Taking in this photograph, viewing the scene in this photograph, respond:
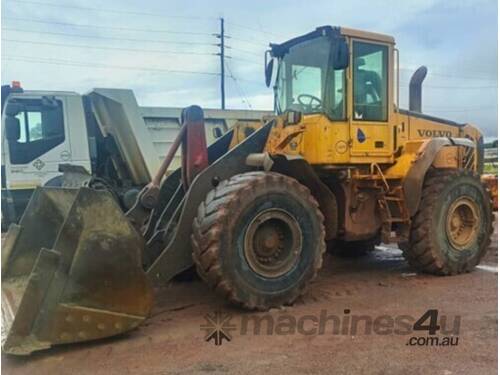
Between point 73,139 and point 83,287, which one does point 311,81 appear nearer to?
point 83,287

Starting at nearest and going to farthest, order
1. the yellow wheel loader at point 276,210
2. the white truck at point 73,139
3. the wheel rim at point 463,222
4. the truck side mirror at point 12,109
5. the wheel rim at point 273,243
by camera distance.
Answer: the yellow wheel loader at point 276,210 → the wheel rim at point 273,243 → the wheel rim at point 463,222 → the truck side mirror at point 12,109 → the white truck at point 73,139

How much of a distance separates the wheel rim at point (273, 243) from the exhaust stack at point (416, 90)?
3.12m

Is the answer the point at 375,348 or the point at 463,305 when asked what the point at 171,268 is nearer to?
the point at 375,348

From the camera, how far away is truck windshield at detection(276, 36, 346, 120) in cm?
559

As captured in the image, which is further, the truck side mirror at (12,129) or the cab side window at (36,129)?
the cab side window at (36,129)

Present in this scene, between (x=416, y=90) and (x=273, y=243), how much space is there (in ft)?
11.6

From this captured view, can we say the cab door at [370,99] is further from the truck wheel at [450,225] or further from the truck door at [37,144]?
the truck door at [37,144]

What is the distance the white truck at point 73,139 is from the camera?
9.32 m

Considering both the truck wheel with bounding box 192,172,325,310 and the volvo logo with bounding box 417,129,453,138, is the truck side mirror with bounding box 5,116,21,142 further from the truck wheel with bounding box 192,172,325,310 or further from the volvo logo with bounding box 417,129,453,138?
the volvo logo with bounding box 417,129,453,138

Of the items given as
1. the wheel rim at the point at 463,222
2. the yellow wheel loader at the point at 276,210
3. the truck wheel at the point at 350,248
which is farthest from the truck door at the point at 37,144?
the wheel rim at the point at 463,222

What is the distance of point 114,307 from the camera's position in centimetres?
391

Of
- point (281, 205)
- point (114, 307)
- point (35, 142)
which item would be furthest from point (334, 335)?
point (35, 142)

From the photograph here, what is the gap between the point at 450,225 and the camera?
6219mm

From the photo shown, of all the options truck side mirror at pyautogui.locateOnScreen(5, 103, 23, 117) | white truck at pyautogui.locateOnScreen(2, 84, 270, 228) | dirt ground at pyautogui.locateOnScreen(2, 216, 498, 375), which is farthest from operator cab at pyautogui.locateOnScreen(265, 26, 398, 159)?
truck side mirror at pyautogui.locateOnScreen(5, 103, 23, 117)
